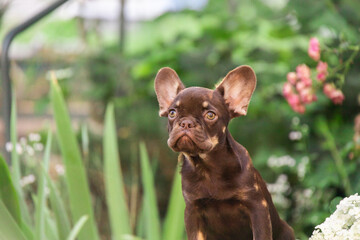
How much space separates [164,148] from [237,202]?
3192 mm

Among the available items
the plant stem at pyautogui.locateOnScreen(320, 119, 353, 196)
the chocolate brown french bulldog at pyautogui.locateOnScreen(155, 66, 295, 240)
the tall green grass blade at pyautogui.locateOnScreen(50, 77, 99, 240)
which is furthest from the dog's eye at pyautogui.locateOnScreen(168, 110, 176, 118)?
the plant stem at pyautogui.locateOnScreen(320, 119, 353, 196)

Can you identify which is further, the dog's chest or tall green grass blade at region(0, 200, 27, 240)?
tall green grass blade at region(0, 200, 27, 240)

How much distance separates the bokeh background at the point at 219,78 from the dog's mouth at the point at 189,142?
46.1 inches

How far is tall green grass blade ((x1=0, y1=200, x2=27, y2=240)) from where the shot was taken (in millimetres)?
1049

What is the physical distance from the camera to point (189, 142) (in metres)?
0.64

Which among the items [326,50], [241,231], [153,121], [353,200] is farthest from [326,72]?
[153,121]

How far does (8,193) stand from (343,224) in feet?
2.19

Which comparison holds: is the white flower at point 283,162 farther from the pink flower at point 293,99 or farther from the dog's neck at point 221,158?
the dog's neck at point 221,158

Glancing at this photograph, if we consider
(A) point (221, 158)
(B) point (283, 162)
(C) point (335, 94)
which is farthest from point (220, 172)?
(B) point (283, 162)

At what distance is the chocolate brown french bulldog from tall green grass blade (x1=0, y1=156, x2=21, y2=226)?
Answer: 47 centimetres

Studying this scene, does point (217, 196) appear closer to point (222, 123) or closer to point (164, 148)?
point (222, 123)

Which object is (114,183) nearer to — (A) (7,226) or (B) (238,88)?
(A) (7,226)

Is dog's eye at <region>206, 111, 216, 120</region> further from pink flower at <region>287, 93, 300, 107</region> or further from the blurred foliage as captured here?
the blurred foliage

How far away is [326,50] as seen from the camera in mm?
1306
